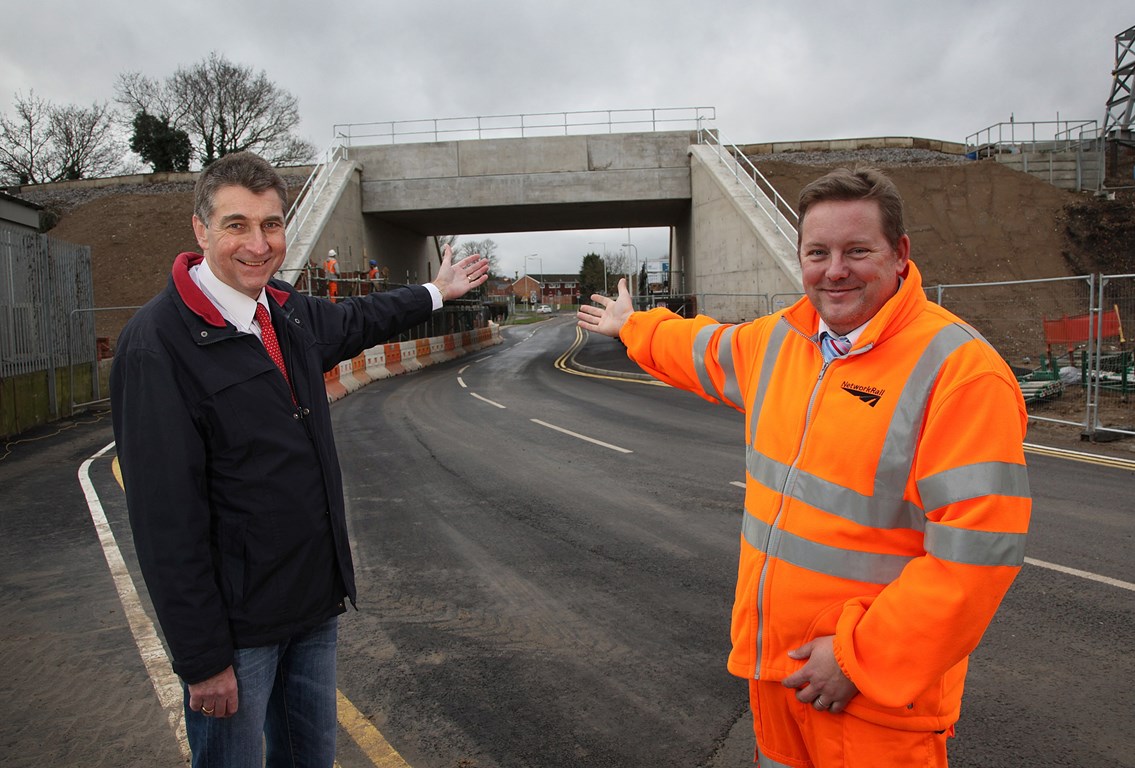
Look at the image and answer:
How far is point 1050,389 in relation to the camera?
505 inches

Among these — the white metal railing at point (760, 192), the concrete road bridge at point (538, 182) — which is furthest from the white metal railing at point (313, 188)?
the white metal railing at point (760, 192)

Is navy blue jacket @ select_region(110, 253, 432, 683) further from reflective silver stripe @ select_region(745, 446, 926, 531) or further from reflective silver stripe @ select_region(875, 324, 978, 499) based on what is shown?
reflective silver stripe @ select_region(875, 324, 978, 499)

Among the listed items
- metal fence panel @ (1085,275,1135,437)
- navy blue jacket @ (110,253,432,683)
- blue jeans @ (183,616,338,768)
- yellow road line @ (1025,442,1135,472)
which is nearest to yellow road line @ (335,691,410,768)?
blue jeans @ (183,616,338,768)

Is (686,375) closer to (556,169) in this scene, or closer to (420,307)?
(420,307)

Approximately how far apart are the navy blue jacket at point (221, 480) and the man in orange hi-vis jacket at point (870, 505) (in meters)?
1.38

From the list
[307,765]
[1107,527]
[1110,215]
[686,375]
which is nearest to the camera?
[307,765]

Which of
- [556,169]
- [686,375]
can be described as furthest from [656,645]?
[556,169]

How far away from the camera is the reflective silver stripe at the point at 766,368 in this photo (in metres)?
2.28

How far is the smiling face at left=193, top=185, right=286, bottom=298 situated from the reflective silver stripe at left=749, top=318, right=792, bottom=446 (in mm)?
1638

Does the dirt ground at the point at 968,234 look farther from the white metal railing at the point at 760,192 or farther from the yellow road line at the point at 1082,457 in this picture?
the yellow road line at the point at 1082,457

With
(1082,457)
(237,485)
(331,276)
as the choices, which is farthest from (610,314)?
(331,276)

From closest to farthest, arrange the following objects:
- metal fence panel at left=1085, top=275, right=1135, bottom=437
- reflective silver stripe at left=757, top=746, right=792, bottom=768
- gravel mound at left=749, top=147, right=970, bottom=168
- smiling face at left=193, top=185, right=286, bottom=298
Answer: reflective silver stripe at left=757, top=746, right=792, bottom=768 → smiling face at left=193, top=185, right=286, bottom=298 → metal fence panel at left=1085, top=275, right=1135, bottom=437 → gravel mound at left=749, top=147, right=970, bottom=168

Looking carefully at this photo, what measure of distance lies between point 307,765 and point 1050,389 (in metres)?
14.1

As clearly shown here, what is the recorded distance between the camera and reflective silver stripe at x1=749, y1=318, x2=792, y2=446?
7.49 feet
